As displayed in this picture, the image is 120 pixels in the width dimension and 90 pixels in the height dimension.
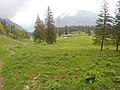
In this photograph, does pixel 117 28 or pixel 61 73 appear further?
pixel 117 28

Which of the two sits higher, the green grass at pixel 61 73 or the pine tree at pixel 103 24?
the pine tree at pixel 103 24

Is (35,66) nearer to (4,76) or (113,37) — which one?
(4,76)

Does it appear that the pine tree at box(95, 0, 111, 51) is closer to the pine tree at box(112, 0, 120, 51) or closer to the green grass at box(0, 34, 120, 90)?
the pine tree at box(112, 0, 120, 51)

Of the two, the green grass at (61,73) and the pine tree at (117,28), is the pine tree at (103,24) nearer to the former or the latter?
the pine tree at (117,28)

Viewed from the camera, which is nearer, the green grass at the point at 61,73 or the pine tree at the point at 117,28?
the green grass at the point at 61,73

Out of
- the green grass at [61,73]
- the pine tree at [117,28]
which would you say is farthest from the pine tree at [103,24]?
the green grass at [61,73]

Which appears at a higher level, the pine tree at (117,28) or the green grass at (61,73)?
the pine tree at (117,28)

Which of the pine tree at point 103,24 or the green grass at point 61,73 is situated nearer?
the green grass at point 61,73

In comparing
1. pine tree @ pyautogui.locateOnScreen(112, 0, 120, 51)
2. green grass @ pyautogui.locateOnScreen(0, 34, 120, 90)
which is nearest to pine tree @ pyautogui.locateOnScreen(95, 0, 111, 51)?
pine tree @ pyautogui.locateOnScreen(112, 0, 120, 51)

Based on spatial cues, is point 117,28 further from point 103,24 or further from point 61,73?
point 61,73

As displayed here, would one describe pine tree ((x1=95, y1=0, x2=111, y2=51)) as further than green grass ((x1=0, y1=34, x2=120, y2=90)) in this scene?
Yes

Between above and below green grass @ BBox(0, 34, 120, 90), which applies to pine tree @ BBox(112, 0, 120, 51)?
above

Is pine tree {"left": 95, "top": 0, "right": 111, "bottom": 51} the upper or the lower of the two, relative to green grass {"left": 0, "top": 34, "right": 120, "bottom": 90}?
upper

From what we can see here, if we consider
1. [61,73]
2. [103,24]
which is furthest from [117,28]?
[61,73]
